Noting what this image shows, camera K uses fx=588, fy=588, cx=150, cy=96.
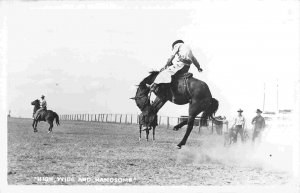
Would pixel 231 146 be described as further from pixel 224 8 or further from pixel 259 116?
pixel 224 8

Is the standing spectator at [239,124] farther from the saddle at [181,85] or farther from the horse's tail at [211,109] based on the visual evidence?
the saddle at [181,85]

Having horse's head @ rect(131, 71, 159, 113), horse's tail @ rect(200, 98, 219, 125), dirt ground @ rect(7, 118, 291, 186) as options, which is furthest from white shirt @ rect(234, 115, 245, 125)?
horse's head @ rect(131, 71, 159, 113)

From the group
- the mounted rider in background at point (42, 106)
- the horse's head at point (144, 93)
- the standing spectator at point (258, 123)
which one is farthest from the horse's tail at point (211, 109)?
the mounted rider in background at point (42, 106)

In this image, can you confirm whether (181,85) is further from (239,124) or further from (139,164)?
(239,124)

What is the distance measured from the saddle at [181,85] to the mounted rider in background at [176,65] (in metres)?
0.10

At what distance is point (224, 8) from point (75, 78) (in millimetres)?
4102

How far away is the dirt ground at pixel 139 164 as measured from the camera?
1308 centimetres

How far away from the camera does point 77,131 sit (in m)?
20.4

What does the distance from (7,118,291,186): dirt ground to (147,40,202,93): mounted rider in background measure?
166 centimetres

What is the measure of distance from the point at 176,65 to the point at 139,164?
7.98 feet

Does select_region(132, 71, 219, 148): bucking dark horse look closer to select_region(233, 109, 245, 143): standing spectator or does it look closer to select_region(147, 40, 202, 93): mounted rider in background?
select_region(147, 40, 202, 93): mounted rider in background

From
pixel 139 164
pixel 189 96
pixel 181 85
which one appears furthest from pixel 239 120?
pixel 139 164

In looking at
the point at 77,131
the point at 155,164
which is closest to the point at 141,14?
the point at 155,164

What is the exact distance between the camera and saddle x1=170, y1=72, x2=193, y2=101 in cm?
1350
